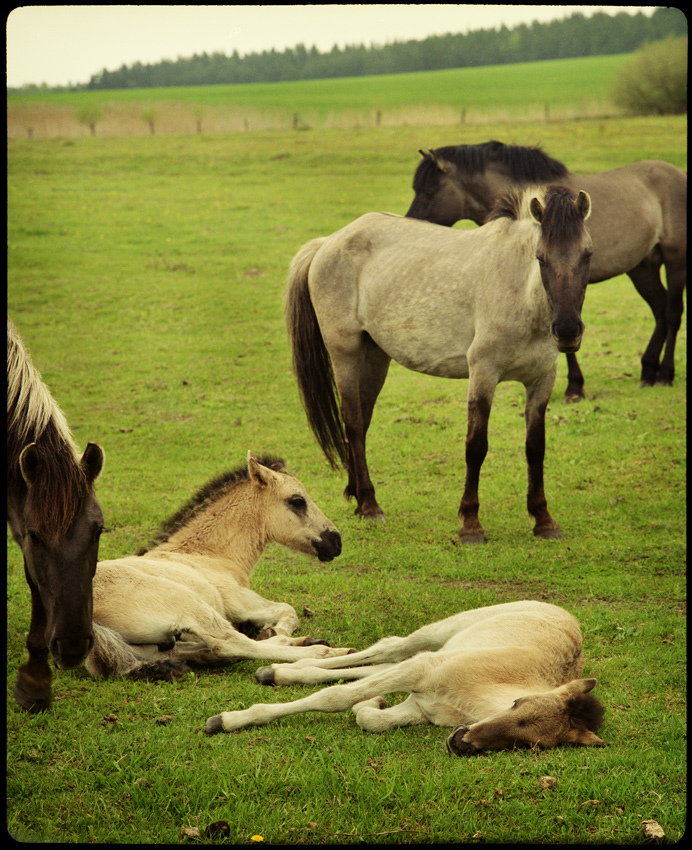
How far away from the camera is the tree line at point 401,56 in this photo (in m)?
5.21

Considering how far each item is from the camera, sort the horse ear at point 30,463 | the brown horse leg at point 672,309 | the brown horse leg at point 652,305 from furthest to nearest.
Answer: the brown horse leg at point 652,305 → the brown horse leg at point 672,309 → the horse ear at point 30,463

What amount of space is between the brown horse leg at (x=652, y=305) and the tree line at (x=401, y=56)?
6767 millimetres

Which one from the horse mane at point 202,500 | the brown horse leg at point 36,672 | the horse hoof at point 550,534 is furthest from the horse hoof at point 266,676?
the horse hoof at point 550,534

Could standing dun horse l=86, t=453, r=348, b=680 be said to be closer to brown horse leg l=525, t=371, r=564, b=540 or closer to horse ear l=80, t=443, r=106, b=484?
horse ear l=80, t=443, r=106, b=484

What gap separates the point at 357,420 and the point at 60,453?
196 inches

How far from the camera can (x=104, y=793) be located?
12.0 feet

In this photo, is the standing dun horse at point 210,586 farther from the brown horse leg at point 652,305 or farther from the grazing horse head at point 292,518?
the brown horse leg at point 652,305

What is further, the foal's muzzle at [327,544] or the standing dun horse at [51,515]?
the foal's muzzle at [327,544]

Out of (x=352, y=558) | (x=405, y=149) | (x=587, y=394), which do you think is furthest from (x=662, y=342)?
(x=405, y=149)

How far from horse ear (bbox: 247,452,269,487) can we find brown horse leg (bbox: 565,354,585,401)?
7.09 metres

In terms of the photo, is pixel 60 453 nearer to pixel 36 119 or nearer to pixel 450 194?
pixel 450 194

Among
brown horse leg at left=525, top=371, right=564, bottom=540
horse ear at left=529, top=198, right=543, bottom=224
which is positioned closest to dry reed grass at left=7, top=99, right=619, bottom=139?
horse ear at left=529, top=198, right=543, bottom=224

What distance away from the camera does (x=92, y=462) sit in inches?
160

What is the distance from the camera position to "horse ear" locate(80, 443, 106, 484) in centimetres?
403
